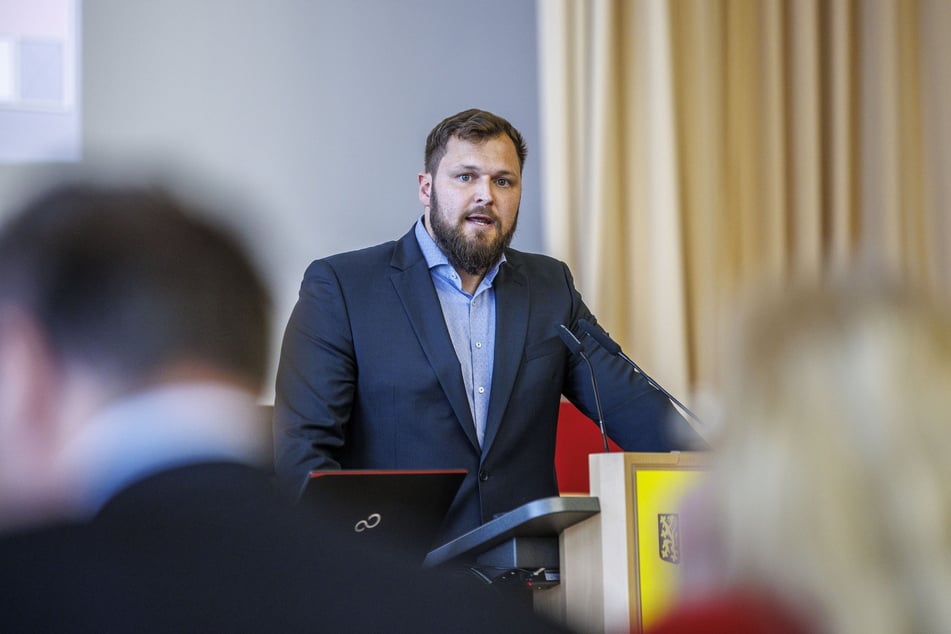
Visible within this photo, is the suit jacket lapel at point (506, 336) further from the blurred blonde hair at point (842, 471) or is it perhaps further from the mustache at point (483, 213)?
the blurred blonde hair at point (842, 471)

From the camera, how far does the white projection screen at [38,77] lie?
344 cm

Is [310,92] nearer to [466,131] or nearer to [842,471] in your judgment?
[466,131]

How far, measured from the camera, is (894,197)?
15.4 ft

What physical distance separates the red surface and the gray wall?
0.83 m

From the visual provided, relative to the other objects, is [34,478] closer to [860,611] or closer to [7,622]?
[7,622]

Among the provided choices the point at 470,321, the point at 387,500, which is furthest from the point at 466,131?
the point at 387,500

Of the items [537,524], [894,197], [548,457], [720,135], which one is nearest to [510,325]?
[548,457]

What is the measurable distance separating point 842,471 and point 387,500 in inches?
55.6

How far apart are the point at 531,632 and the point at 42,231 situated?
15.4 inches

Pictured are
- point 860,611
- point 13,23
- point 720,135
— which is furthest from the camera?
point 720,135

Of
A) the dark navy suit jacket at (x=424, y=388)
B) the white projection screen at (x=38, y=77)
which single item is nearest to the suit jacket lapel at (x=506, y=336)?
the dark navy suit jacket at (x=424, y=388)

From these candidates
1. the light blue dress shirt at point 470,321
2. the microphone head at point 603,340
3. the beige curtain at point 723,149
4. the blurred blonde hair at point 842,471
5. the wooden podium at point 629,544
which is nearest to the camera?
the blurred blonde hair at point 842,471

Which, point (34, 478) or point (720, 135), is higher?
point (720, 135)

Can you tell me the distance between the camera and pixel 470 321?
3.21 meters
